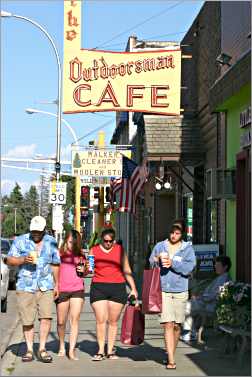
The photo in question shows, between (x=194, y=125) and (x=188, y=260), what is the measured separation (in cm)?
985

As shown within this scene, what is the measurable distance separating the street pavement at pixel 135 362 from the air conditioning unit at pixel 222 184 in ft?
9.01

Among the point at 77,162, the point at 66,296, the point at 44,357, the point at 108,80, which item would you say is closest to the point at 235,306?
the point at 66,296

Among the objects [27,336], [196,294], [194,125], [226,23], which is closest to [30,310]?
[27,336]

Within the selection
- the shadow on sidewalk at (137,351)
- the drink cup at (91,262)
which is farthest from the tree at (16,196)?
the drink cup at (91,262)

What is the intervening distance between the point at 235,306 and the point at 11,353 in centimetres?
306

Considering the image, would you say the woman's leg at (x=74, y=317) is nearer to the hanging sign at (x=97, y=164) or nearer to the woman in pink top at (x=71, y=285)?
the woman in pink top at (x=71, y=285)

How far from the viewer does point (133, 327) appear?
9.36 m

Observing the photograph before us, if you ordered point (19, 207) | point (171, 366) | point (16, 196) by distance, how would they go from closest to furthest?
1. point (171, 366)
2. point (19, 207)
3. point (16, 196)

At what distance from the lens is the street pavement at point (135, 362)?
8.59 metres

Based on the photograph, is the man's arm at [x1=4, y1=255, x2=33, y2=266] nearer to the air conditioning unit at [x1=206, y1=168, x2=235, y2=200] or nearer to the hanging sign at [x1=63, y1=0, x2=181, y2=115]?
the hanging sign at [x1=63, y1=0, x2=181, y2=115]

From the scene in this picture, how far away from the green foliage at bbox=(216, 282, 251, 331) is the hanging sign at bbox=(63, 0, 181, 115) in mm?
4148

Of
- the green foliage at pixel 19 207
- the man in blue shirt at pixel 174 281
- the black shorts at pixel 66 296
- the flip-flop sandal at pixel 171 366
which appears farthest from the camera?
the green foliage at pixel 19 207

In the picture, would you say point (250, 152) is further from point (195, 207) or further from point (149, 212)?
point (149, 212)

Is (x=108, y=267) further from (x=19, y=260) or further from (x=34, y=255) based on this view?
(x=19, y=260)
